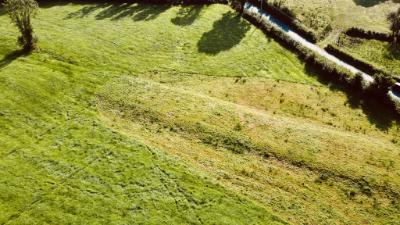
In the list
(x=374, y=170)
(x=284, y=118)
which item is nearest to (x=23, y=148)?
(x=284, y=118)

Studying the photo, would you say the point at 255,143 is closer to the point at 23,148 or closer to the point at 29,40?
the point at 23,148

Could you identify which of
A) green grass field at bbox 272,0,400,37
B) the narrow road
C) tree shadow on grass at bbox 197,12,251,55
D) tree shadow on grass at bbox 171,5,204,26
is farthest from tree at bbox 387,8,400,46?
tree shadow on grass at bbox 171,5,204,26

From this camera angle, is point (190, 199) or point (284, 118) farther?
point (284, 118)

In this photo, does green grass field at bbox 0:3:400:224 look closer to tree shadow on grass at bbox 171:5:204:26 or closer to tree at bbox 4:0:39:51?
tree at bbox 4:0:39:51

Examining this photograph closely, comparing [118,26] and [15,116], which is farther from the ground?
[118,26]

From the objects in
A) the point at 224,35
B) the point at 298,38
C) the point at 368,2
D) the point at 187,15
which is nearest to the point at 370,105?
the point at 298,38

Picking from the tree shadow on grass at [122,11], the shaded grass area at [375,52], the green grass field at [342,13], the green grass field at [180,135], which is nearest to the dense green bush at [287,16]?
the green grass field at [342,13]
